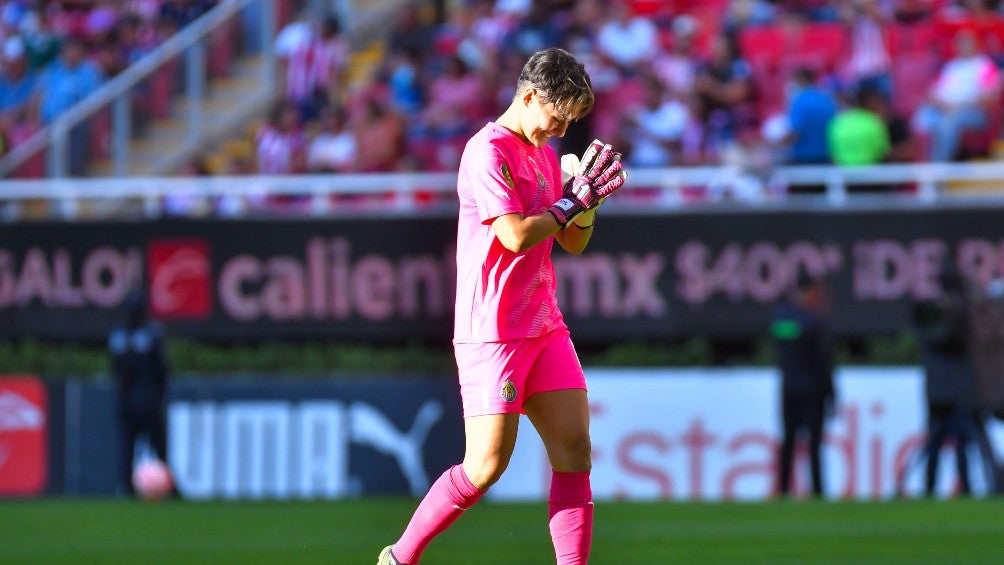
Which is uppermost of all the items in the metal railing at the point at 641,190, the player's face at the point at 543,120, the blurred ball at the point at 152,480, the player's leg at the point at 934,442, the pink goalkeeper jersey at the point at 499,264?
the metal railing at the point at 641,190

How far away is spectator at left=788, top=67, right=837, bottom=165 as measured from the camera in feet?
56.2

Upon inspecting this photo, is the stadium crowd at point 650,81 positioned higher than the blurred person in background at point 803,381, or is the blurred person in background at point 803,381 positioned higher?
the stadium crowd at point 650,81

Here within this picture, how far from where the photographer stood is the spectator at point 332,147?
19203mm

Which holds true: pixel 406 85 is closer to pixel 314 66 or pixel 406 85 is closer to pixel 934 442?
pixel 314 66

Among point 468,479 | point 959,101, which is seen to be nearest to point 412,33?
point 959,101

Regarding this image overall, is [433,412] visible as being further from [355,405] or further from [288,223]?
[288,223]

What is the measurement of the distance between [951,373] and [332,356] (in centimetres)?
618

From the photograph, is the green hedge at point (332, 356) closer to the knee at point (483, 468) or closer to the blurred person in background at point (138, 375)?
the blurred person in background at point (138, 375)

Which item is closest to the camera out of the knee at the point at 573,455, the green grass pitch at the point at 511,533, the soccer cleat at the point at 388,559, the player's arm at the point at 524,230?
the player's arm at the point at 524,230

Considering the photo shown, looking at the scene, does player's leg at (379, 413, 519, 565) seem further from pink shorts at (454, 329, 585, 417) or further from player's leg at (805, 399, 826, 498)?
player's leg at (805, 399, 826, 498)

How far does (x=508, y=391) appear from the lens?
257 inches

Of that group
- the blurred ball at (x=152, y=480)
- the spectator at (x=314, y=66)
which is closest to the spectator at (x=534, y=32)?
the spectator at (x=314, y=66)

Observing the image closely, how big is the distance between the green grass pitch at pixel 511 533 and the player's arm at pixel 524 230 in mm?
3714

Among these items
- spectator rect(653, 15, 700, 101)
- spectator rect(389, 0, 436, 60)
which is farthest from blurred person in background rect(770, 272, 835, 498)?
spectator rect(389, 0, 436, 60)
